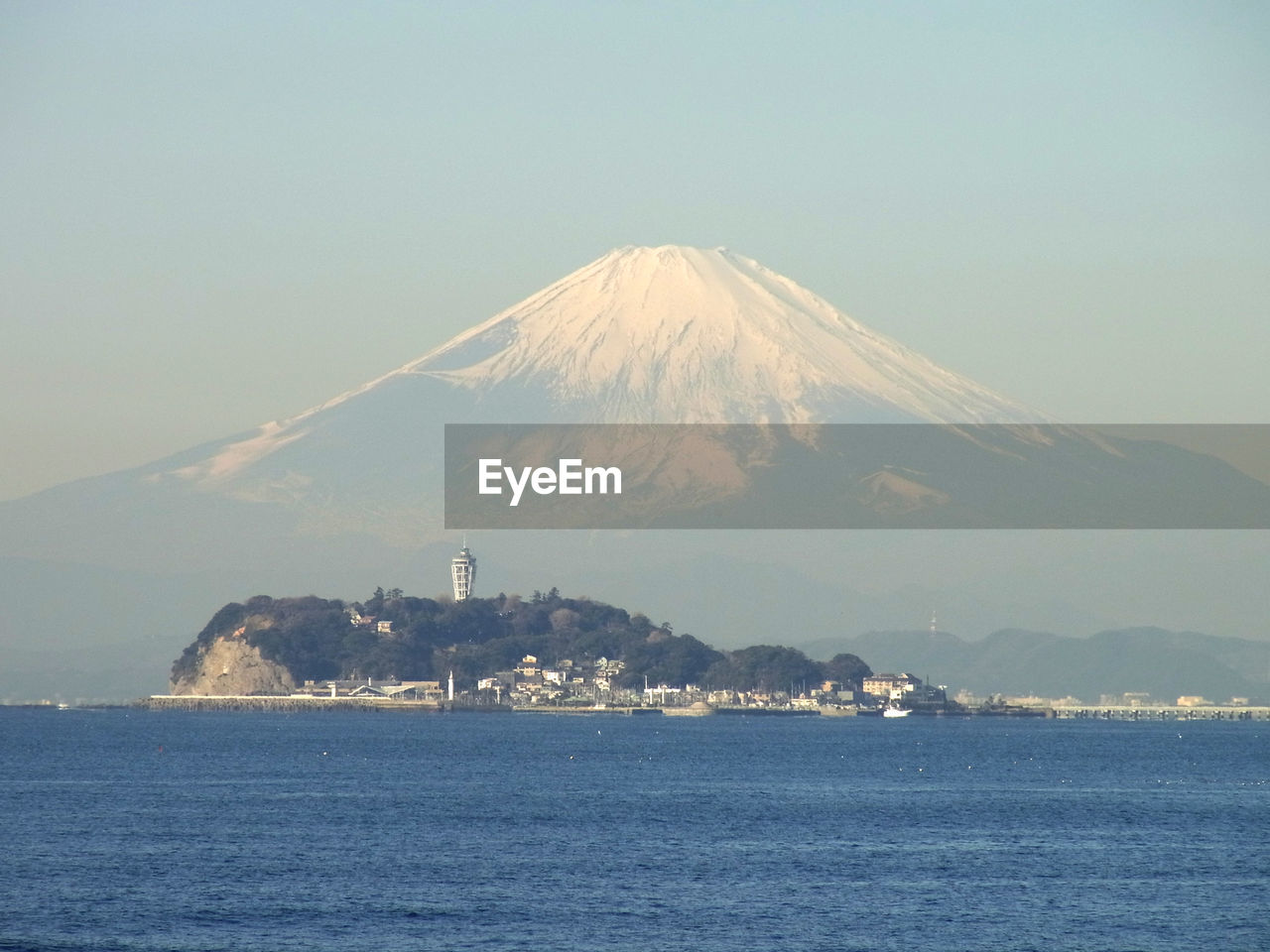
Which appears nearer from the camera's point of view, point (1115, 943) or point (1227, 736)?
point (1115, 943)

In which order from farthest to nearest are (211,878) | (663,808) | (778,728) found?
(778,728)
(663,808)
(211,878)

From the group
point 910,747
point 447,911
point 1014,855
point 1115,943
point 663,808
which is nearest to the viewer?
point 1115,943

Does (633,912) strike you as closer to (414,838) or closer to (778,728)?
(414,838)

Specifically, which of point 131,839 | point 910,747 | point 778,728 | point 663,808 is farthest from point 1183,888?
point 778,728

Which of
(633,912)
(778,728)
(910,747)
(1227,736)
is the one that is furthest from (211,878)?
(1227,736)

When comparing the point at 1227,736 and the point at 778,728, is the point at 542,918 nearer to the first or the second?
the point at 778,728

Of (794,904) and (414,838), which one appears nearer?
(794,904)
